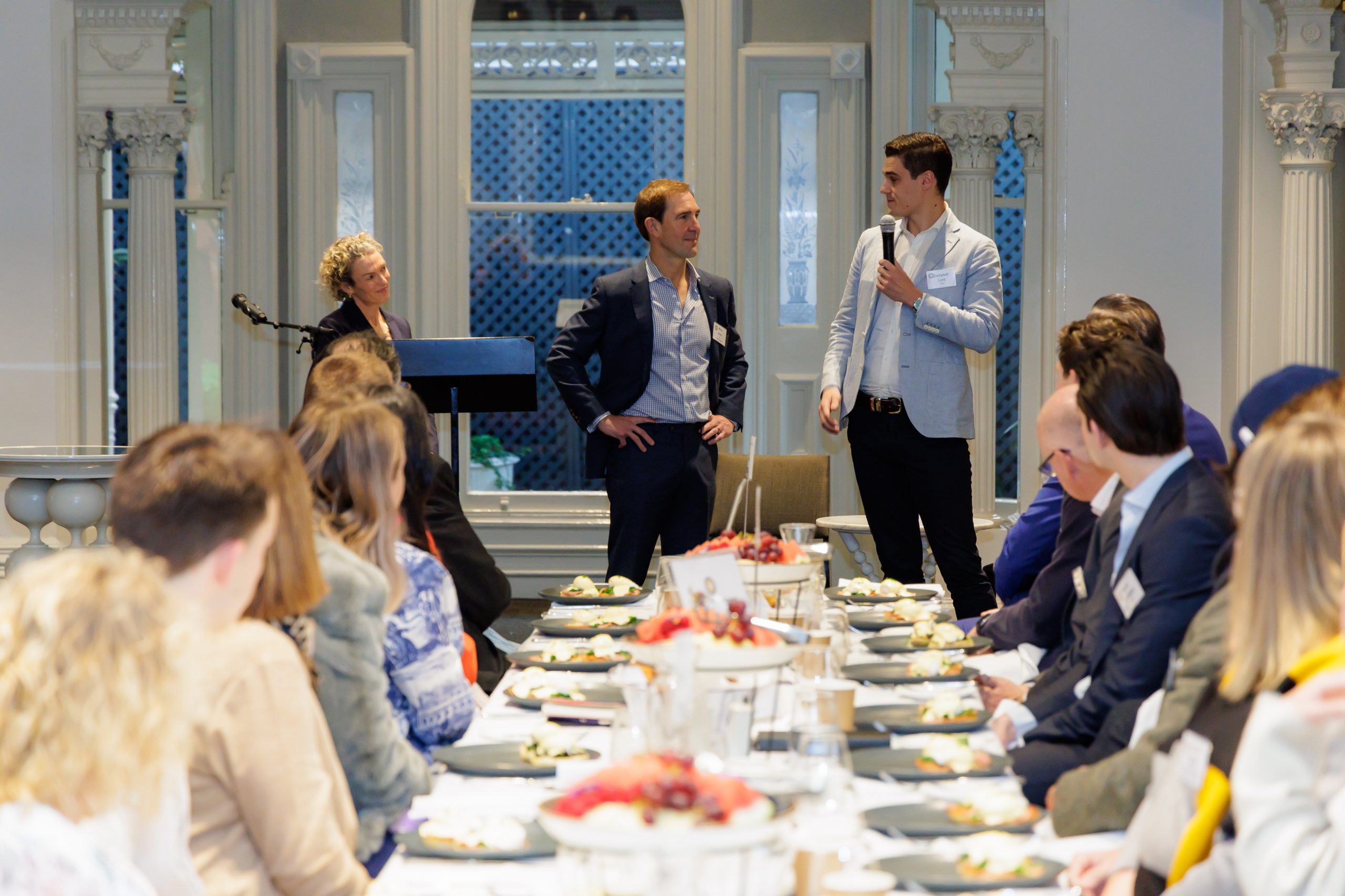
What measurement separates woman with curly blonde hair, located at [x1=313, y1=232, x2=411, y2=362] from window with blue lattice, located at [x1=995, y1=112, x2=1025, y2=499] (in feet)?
9.98

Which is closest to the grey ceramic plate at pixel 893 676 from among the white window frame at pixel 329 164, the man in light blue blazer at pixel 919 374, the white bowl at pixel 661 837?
the white bowl at pixel 661 837

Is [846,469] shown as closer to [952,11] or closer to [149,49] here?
A: [952,11]

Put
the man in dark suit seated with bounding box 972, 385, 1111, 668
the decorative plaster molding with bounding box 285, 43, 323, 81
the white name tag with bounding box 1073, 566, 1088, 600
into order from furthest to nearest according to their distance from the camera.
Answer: the decorative plaster molding with bounding box 285, 43, 323, 81, the man in dark suit seated with bounding box 972, 385, 1111, 668, the white name tag with bounding box 1073, 566, 1088, 600

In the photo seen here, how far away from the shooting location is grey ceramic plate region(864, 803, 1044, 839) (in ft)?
5.16

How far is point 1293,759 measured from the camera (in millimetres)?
1302

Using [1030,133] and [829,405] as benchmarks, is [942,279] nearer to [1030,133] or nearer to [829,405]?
[829,405]

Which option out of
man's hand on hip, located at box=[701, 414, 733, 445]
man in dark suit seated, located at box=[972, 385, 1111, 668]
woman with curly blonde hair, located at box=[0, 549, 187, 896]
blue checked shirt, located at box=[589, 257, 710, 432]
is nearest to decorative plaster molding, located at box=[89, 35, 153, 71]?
blue checked shirt, located at box=[589, 257, 710, 432]

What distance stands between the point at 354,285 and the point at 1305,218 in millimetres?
3508

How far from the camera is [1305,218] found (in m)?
5.07

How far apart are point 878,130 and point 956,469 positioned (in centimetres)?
281

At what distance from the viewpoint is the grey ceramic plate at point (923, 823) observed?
1.57 m

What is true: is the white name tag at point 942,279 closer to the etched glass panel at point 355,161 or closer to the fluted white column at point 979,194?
the fluted white column at point 979,194

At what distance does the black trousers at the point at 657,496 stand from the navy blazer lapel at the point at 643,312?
10.2 inches

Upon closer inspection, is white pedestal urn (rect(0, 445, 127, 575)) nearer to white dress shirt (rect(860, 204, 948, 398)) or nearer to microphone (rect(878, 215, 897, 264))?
white dress shirt (rect(860, 204, 948, 398))
